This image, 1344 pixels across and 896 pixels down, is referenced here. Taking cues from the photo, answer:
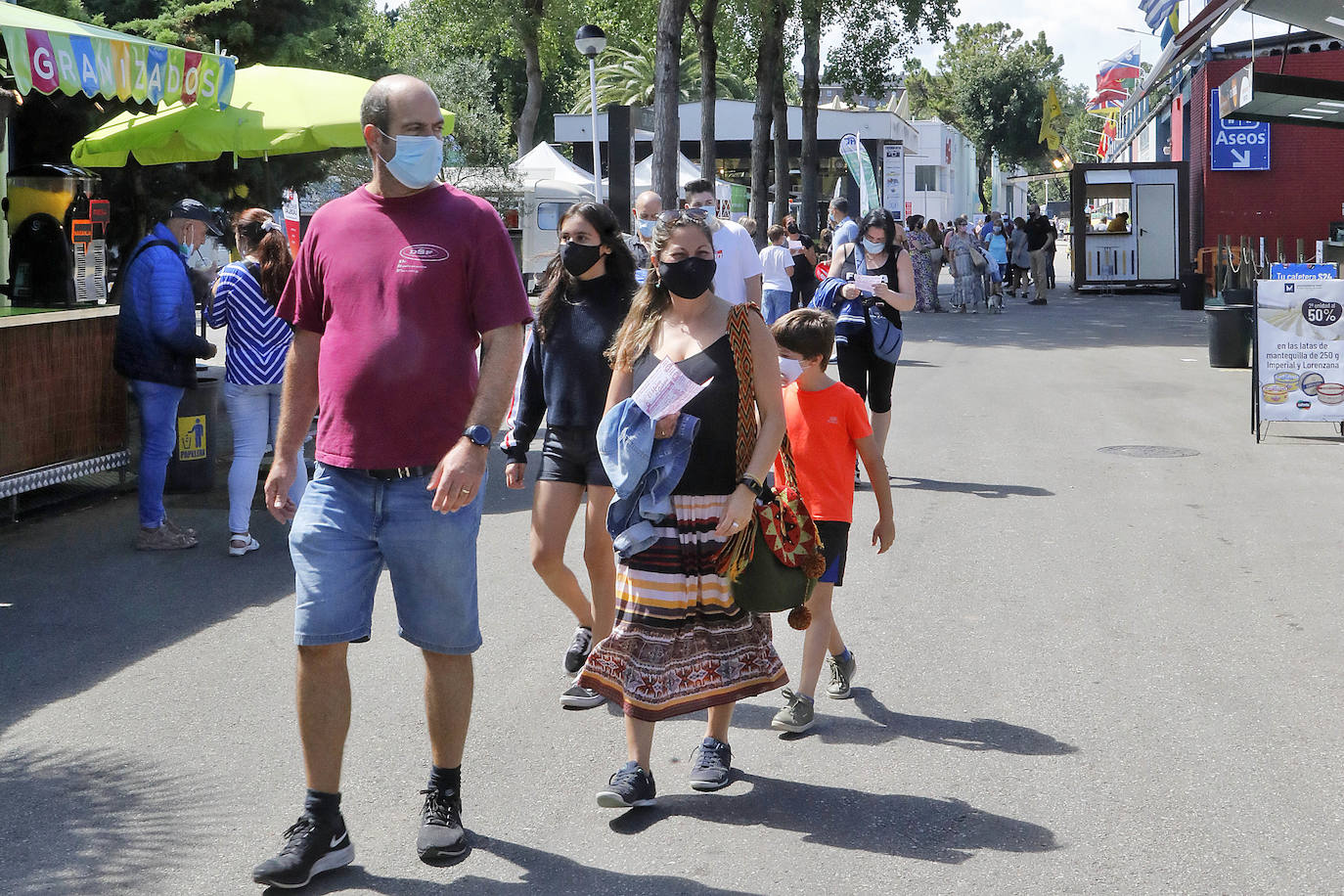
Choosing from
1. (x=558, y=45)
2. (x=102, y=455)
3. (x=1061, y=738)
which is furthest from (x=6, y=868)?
(x=558, y=45)

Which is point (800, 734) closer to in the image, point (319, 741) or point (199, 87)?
point (319, 741)

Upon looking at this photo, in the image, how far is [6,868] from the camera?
4.02 m

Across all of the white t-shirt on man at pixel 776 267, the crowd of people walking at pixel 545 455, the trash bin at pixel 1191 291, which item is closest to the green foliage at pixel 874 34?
the trash bin at pixel 1191 291

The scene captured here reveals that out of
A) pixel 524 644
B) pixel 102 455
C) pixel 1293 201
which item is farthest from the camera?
pixel 1293 201

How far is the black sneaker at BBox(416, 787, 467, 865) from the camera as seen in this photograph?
3980 millimetres

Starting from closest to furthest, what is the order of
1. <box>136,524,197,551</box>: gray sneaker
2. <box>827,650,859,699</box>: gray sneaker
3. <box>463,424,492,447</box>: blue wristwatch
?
<box>463,424,492,447</box>: blue wristwatch
<box>827,650,859,699</box>: gray sneaker
<box>136,524,197,551</box>: gray sneaker

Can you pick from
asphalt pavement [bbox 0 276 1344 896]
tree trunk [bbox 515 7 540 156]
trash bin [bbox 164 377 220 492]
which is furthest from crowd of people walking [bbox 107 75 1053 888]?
tree trunk [bbox 515 7 540 156]

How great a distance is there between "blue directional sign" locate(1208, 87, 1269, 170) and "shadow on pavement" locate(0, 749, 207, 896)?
2938 centimetres

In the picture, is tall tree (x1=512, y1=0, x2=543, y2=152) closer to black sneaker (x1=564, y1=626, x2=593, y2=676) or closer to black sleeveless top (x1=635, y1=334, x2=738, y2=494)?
black sneaker (x1=564, y1=626, x2=593, y2=676)

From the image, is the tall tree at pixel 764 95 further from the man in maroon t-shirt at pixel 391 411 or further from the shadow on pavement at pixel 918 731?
the man in maroon t-shirt at pixel 391 411

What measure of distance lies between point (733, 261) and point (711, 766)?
5.00 m

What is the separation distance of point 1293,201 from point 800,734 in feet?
93.6

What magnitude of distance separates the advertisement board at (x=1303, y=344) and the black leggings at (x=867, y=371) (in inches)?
162

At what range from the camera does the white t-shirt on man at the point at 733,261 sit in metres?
9.02
